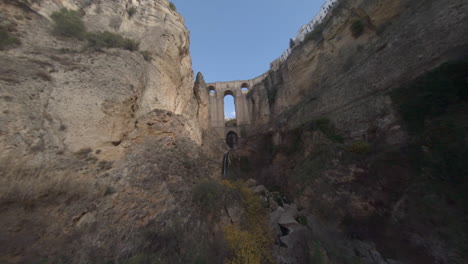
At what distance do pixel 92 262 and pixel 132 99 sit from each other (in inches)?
228

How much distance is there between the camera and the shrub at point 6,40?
218 inches

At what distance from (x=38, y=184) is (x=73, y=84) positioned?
363 cm

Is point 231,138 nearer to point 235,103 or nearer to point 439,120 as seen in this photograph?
point 235,103

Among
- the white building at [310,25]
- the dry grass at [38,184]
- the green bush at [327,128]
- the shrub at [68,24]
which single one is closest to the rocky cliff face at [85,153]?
the dry grass at [38,184]

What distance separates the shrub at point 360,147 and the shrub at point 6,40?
1363 cm

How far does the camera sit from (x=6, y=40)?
18.5 feet

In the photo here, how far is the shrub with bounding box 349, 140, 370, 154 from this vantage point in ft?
22.3

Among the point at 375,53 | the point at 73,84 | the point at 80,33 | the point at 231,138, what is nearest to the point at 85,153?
the point at 73,84

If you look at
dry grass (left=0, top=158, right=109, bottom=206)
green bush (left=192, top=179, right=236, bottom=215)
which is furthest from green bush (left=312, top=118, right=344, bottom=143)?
dry grass (left=0, top=158, right=109, bottom=206)

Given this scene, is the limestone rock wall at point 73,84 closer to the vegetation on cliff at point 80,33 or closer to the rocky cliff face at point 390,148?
the vegetation on cliff at point 80,33

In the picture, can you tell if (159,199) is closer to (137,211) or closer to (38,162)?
(137,211)

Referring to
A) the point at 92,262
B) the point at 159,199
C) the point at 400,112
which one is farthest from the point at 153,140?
the point at 400,112

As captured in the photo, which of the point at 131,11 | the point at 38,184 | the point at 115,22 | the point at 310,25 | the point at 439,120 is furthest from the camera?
the point at 310,25

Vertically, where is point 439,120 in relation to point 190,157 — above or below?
above
